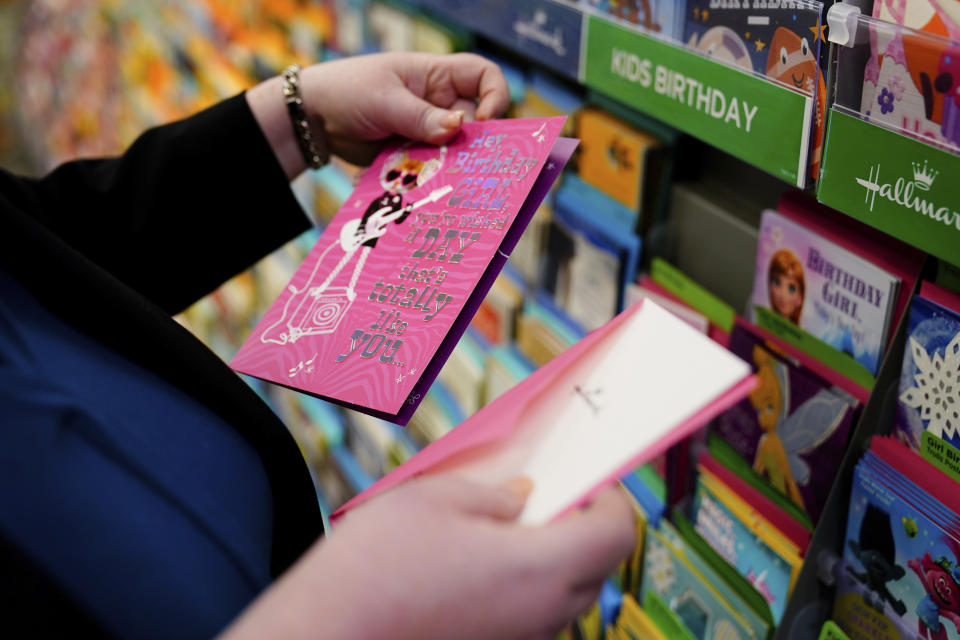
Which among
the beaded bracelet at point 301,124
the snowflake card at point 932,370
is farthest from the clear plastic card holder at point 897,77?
the beaded bracelet at point 301,124

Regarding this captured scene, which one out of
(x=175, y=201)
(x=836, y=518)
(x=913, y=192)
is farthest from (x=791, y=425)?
(x=175, y=201)

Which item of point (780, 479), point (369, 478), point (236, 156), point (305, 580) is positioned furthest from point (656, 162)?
point (369, 478)

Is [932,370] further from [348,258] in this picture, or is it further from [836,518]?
[348,258]

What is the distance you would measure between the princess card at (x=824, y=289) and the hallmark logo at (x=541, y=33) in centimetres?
39

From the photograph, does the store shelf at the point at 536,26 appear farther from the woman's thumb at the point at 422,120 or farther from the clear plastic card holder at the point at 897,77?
the clear plastic card holder at the point at 897,77

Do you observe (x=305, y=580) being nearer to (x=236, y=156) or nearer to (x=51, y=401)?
(x=51, y=401)

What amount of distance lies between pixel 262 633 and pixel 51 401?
304 millimetres

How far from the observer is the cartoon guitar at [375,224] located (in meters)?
0.95

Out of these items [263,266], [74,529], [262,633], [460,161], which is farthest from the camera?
[263,266]

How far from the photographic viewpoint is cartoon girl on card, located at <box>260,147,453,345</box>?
90cm

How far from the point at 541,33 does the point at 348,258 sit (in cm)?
48

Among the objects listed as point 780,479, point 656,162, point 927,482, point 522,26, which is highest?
point 522,26

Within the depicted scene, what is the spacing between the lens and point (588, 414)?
619 mm

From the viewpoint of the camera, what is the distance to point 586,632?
→ 4.69 ft
